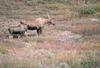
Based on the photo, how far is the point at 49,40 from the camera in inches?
1033

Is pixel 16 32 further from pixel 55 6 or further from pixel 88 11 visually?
pixel 55 6

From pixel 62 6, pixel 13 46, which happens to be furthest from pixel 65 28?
pixel 62 6

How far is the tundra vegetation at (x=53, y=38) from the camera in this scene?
16.5 meters

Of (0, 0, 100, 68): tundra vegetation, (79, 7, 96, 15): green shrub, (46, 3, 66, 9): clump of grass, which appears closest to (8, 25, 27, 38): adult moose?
(0, 0, 100, 68): tundra vegetation

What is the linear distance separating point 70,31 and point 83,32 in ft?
3.75

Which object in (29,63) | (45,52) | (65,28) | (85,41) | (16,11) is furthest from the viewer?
(16,11)

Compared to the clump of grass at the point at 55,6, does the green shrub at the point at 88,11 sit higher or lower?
higher

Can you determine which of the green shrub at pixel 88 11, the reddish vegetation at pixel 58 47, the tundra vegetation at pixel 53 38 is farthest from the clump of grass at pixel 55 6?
the reddish vegetation at pixel 58 47

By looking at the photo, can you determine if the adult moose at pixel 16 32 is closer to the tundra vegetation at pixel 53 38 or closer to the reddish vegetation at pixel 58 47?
the tundra vegetation at pixel 53 38

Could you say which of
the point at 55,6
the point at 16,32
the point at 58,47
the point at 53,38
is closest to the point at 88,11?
the point at 55,6

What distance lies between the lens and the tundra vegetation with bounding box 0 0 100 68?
54.0ft

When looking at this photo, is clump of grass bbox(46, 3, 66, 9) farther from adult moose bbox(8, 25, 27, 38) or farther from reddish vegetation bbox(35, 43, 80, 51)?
reddish vegetation bbox(35, 43, 80, 51)

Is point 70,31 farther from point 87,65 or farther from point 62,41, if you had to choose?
point 87,65

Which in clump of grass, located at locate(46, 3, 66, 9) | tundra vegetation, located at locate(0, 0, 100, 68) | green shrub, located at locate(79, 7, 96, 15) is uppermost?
tundra vegetation, located at locate(0, 0, 100, 68)
